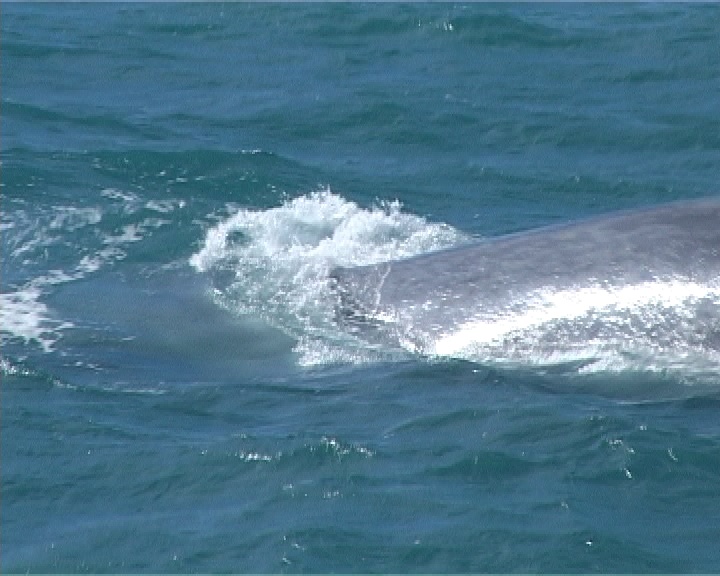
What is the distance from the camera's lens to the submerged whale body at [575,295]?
21.4m

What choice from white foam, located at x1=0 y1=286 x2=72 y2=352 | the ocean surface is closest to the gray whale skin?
the ocean surface

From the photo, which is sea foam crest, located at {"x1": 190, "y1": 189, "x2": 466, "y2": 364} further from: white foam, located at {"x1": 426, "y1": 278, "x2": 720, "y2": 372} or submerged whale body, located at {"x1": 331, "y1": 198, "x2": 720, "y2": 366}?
white foam, located at {"x1": 426, "y1": 278, "x2": 720, "y2": 372}

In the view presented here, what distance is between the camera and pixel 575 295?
21750mm

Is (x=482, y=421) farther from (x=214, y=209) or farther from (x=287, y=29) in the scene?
(x=287, y=29)

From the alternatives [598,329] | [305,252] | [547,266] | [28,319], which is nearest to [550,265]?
[547,266]

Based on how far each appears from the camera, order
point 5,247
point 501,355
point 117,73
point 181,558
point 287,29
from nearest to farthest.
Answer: point 181,558 < point 501,355 < point 5,247 < point 117,73 < point 287,29

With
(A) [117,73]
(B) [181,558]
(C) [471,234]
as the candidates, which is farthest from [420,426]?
(A) [117,73]

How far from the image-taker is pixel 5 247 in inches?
1058

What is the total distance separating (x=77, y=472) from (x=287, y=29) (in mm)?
20140

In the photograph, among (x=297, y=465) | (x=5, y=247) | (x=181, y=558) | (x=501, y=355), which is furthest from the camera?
(x=5, y=247)

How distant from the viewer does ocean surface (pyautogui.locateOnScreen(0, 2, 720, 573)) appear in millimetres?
18297

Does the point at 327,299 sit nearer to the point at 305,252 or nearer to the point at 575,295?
the point at 305,252

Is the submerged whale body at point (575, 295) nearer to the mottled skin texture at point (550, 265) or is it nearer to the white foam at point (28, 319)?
the mottled skin texture at point (550, 265)

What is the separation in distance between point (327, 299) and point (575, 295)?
3258 millimetres
